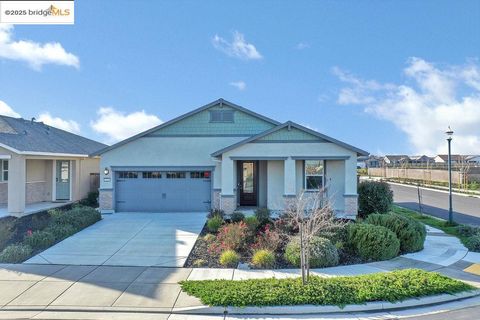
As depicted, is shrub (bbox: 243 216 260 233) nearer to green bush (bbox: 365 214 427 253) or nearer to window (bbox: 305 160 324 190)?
window (bbox: 305 160 324 190)

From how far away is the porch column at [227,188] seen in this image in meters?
14.5

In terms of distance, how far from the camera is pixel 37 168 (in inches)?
690

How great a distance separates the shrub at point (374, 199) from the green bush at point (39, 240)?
13280mm

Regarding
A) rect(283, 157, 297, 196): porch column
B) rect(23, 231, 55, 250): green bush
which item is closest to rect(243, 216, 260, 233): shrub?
rect(283, 157, 297, 196): porch column

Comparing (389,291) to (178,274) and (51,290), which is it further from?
(51,290)

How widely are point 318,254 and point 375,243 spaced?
2.04 metres

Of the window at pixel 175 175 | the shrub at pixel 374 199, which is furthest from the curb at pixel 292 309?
the window at pixel 175 175

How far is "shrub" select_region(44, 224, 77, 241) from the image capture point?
11.1 m

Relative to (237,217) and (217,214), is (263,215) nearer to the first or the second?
(237,217)

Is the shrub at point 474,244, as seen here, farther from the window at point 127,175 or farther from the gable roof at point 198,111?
the window at point 127,175

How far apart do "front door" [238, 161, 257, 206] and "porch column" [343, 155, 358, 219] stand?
4622 millimetres

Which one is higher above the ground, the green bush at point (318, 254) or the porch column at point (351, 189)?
the porch column at point (351, 189)

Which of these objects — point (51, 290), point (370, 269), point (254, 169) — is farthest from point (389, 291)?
point (254, 169)

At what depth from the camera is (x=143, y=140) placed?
54.2ft
